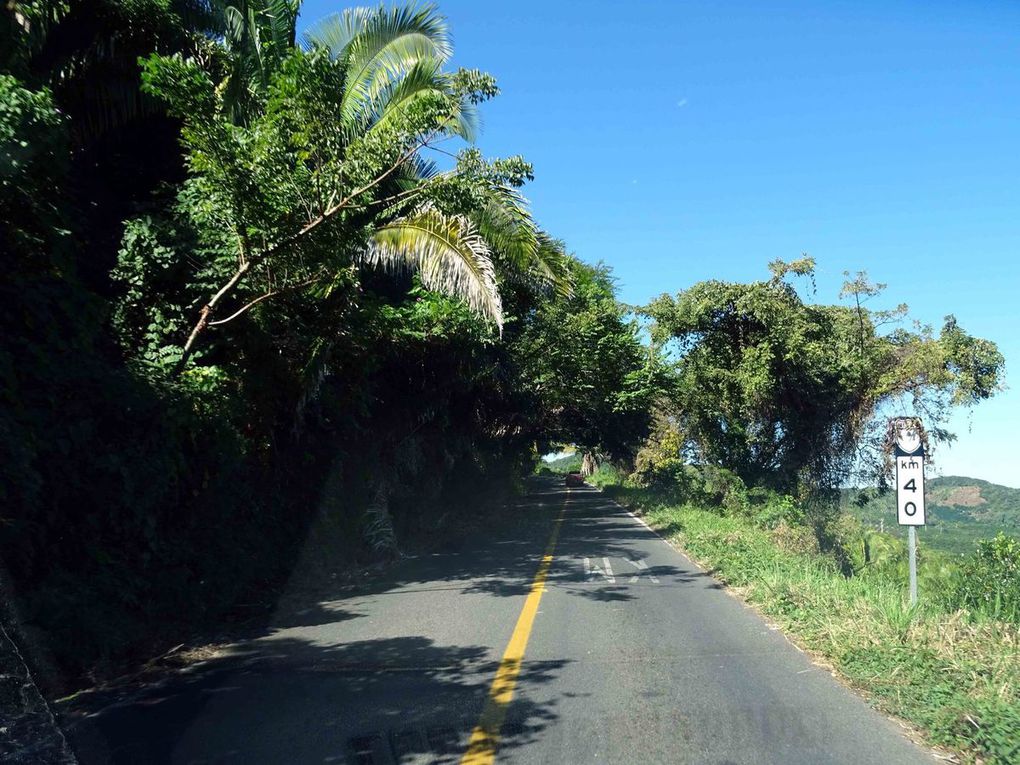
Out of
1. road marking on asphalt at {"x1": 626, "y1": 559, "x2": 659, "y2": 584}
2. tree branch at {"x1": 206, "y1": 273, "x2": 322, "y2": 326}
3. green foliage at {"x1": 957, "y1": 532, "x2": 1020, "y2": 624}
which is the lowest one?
road marking on asphalt at {"x1": 626, "y1": 559, "x2": 659, "y2": 584}

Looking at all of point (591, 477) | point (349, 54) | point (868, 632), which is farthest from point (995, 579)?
point (591, 477)

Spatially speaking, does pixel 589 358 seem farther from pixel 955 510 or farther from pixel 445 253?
pixel 955 510

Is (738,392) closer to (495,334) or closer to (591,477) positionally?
(495,334)

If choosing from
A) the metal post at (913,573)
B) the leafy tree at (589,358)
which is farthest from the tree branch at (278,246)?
the leafy tree at (589,358)

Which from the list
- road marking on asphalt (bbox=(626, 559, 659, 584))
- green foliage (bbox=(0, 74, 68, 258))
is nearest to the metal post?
road marking on asphalt (bbox=(626, 559, 659, 584))

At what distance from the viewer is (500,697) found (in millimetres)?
6531

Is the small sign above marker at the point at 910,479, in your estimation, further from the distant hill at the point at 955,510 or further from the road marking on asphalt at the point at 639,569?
the distant hill at the point at 955,510

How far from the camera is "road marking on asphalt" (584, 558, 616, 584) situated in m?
13.6

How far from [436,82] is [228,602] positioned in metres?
7.97

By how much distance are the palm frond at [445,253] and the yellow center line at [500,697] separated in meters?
4.00

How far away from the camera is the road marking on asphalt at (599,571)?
13598 millimetres

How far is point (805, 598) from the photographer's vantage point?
9.99 meters

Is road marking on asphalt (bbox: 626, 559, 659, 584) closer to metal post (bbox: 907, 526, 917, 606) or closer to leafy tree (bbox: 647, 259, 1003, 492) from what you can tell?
metal post (bbox: 907, 526, 917, 606)

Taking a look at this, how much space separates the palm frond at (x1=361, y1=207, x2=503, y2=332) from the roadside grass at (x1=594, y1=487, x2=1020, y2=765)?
210 inches
